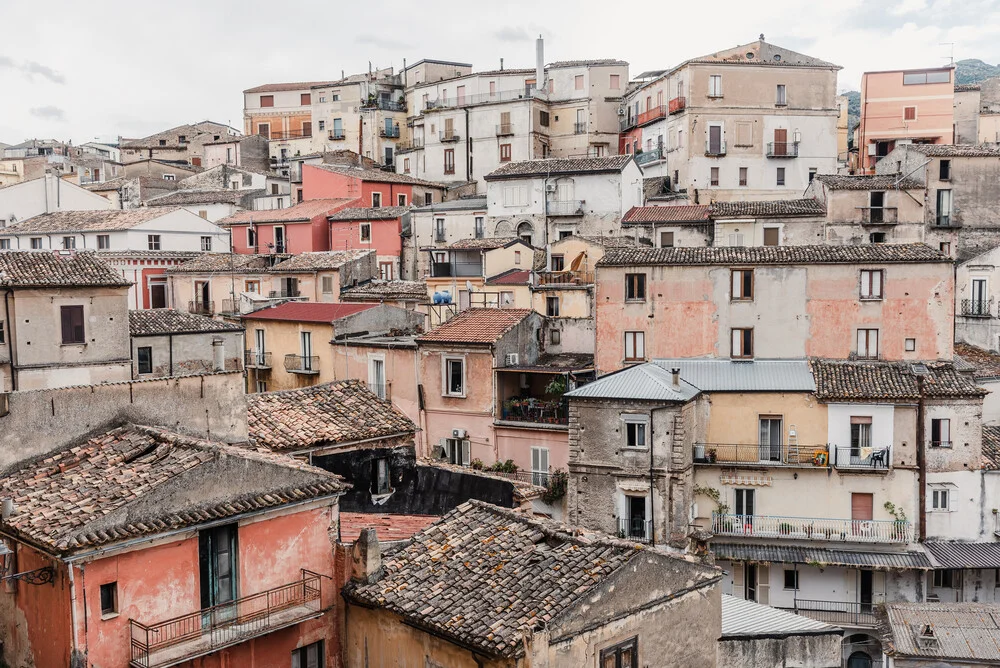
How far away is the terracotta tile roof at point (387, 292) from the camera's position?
4953cm

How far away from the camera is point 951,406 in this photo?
108 ft

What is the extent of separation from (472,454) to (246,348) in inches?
552

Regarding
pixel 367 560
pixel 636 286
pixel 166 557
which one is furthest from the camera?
pixel 636 286

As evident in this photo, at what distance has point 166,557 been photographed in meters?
14.7

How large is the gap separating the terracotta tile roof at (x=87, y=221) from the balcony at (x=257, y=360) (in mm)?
14004

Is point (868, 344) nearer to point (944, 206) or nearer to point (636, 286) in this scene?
point (636, 286)

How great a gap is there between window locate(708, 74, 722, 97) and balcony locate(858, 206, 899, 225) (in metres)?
14.9

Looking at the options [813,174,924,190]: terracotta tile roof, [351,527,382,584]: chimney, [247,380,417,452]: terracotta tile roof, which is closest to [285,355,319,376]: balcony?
[247,380,417,452]: terracotta tile roof

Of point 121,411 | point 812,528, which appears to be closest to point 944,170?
point 812,528

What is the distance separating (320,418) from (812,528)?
18.7m

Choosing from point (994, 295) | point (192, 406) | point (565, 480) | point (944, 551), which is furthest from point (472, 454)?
point (994, 295)

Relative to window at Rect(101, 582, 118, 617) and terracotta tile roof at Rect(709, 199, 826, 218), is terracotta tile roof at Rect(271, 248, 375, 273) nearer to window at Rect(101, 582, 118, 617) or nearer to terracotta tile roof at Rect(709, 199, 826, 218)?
terracotta tile roof at Rect(709, 199, 826, 218)

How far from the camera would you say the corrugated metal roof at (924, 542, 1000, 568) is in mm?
32469

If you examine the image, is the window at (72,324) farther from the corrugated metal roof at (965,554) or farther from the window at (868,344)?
the corrugated metal roof at (965,554)
